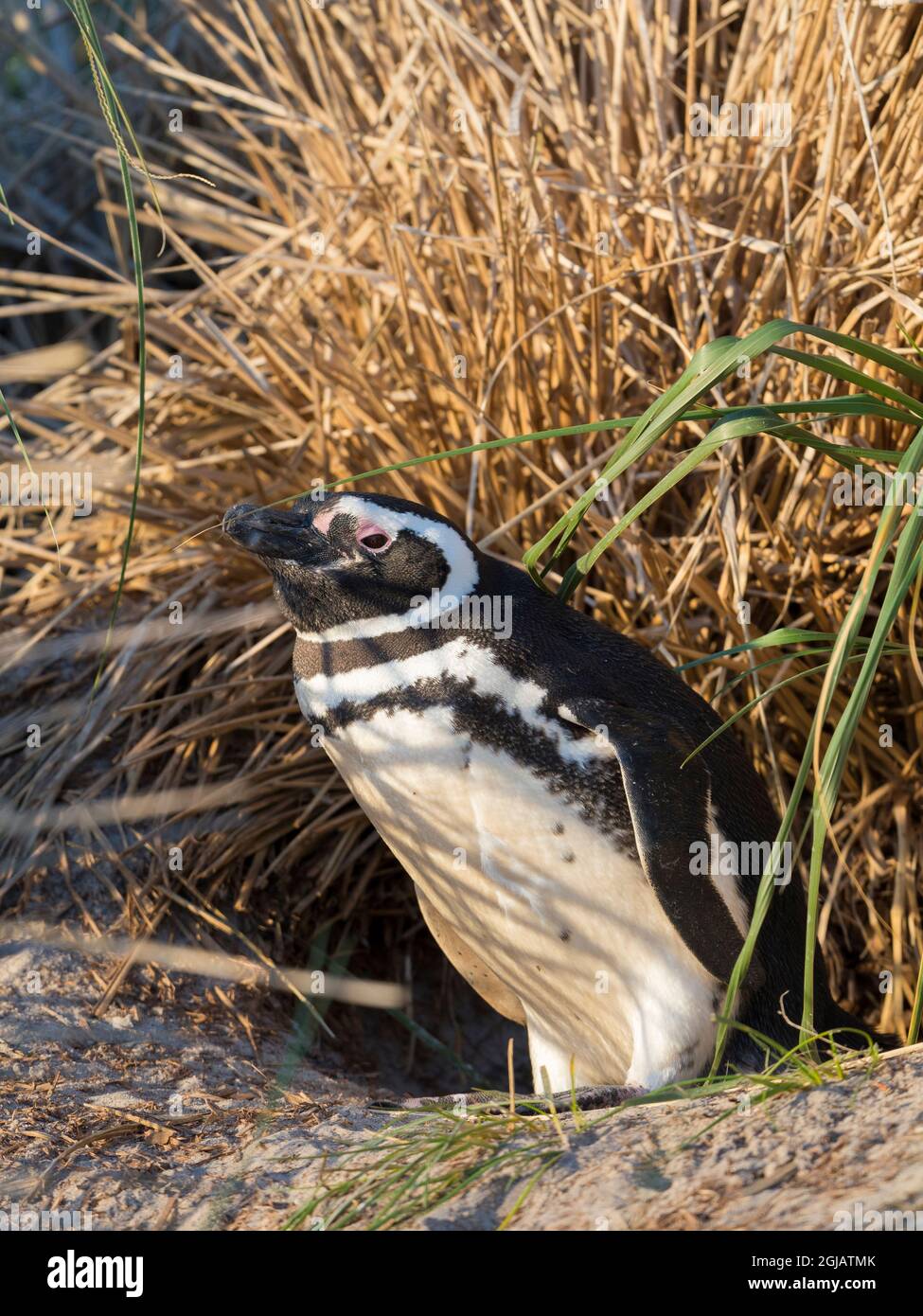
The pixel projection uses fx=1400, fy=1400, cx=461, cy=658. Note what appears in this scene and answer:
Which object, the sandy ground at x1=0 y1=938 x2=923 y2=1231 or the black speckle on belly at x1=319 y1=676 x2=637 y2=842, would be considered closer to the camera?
the sandy ground at x1=0 y1=938 x2=923 y2=1231

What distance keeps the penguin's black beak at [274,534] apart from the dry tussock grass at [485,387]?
0.51m

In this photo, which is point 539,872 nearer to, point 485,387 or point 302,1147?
point 302,1147

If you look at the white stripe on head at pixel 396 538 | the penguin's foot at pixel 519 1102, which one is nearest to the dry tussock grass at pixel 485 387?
the white stripe on head at pixel 396 538

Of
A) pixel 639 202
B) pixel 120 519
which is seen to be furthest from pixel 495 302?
pixel 120 519

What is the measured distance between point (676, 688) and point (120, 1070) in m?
0.99

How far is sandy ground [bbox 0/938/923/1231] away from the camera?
4.24ft

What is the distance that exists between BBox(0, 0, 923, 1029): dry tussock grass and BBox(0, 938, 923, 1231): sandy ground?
1.36 feet

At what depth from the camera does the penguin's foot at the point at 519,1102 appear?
5.37 feet

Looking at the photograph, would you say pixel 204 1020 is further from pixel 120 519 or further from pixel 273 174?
pixel 273 174

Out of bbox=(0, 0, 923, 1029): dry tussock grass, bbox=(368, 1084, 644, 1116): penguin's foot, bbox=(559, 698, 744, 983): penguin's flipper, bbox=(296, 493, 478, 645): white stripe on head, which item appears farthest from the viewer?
bbox=(0, 0, 923, 1029): dry tussock grass

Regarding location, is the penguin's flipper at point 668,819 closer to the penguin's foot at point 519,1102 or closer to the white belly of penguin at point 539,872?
the white belly of penguin at point 539,872

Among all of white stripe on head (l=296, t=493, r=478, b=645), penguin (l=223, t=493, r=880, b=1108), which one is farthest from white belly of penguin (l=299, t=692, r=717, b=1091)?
white stripe on head (l=296, t=493, r=478, b=645)

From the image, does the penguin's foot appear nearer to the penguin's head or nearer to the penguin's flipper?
the penguin's flipper

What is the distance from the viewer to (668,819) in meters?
1.81
